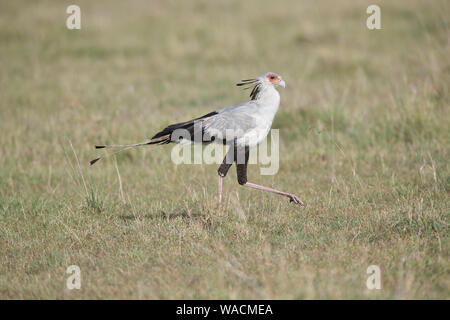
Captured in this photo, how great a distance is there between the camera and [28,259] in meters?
4.28

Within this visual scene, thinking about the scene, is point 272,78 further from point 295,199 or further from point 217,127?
point 295,199

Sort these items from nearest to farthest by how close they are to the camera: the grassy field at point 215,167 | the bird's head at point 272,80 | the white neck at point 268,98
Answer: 1. the grassy field at point 215,167
2. the white neck at point 268,98
3. the bird's head at point 272,80

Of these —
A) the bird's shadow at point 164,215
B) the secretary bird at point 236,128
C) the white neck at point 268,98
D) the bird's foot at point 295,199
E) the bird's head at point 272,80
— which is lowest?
the bird's shadow at point 164,215

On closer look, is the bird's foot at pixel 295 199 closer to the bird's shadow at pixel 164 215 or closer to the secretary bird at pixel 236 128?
the secretary bird at pixel 236 128

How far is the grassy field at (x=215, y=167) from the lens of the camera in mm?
3836

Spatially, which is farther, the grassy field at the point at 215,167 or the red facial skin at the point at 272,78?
the red facial skin at the point at 272,78

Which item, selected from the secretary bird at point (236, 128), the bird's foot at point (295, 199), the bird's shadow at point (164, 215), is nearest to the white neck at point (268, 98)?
the secretary bird at point (236, 128)

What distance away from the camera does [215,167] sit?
6.75 metres

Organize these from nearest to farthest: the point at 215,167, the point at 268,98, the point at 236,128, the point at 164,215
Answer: the point at 236,128 < the point at 268,98 < the point at 164,215 < the point at 215,167

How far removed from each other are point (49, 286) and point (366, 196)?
3.04 m

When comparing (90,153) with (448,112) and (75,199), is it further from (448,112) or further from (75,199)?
(448,112)

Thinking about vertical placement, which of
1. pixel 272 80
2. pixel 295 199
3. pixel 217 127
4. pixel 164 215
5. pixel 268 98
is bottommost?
pixel 164 215

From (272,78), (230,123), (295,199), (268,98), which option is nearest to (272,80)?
(272,78)

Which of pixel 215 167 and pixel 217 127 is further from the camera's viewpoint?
pixel 215 167
